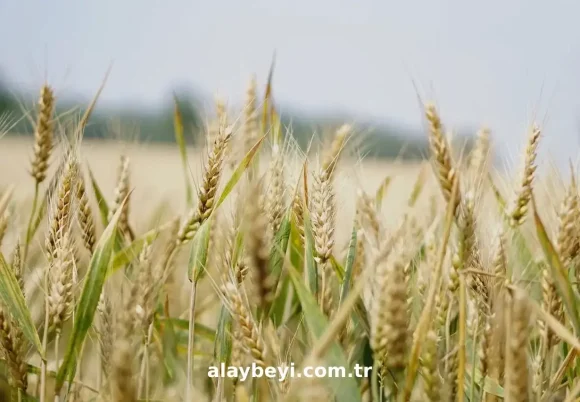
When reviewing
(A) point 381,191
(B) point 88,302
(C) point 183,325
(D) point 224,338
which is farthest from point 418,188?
(B) point 88,302

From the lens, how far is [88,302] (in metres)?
1.05

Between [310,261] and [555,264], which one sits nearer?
[555,264]

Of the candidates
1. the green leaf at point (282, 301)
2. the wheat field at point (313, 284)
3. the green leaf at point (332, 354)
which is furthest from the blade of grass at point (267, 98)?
the green leaf at point (332, 354)

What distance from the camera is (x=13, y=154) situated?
645 inches

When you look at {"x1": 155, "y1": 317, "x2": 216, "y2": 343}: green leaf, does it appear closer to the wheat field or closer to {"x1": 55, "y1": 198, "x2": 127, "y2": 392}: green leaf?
the wheat field

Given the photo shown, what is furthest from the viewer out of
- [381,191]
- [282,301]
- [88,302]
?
[381,191]

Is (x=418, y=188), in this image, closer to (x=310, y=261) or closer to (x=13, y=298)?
(x=310, y=261)

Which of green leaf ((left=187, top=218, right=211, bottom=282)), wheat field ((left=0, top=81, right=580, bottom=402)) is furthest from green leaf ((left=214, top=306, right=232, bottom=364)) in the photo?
green leaf ((left=187, top=218, right=211, bottom=282))

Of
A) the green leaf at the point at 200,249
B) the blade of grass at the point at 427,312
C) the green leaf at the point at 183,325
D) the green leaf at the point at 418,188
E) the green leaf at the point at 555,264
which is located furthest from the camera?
the green leaf at the point at 418,188

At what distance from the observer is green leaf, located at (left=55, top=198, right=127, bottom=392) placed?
102cm

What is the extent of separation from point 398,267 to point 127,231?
0.97m

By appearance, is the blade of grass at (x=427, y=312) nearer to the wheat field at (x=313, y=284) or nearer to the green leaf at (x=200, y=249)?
the wheat field at (x=313, y=284)

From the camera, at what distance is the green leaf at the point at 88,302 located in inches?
40.2

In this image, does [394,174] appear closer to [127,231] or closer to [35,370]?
[127,231]
